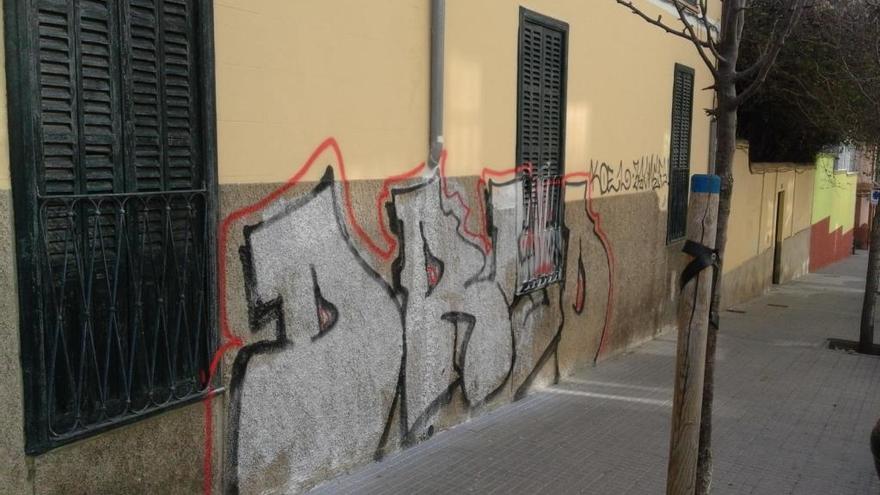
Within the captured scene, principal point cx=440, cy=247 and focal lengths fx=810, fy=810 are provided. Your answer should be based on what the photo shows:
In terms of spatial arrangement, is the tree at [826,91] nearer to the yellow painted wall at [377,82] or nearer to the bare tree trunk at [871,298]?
the bare tree trunk at [871,298]

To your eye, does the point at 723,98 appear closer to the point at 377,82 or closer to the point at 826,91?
the point at 377,82

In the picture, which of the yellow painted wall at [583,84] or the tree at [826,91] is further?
the tree at [826,91]

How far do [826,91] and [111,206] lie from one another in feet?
43.7

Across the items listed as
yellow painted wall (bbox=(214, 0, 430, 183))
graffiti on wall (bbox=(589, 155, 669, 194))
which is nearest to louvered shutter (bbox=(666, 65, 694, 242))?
graffiti on wall (bbox=(589, 155, 669, 194))

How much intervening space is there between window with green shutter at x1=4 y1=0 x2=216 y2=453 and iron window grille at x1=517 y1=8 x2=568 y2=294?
355 cm

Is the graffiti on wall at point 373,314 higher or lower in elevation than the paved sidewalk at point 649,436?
higher

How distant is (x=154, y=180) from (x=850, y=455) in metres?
5.53

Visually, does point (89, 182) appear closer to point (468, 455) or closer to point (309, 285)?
point (309, 285)

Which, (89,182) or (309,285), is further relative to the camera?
(309,285)

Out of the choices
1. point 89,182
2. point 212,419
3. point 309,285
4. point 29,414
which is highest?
point 89,182

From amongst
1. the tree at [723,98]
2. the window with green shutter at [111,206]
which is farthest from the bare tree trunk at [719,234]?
the window with green shutter at [111,206]

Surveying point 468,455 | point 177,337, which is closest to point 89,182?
point 177,337

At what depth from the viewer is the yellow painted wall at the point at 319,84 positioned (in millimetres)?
4199

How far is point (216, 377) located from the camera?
418 centimetres
